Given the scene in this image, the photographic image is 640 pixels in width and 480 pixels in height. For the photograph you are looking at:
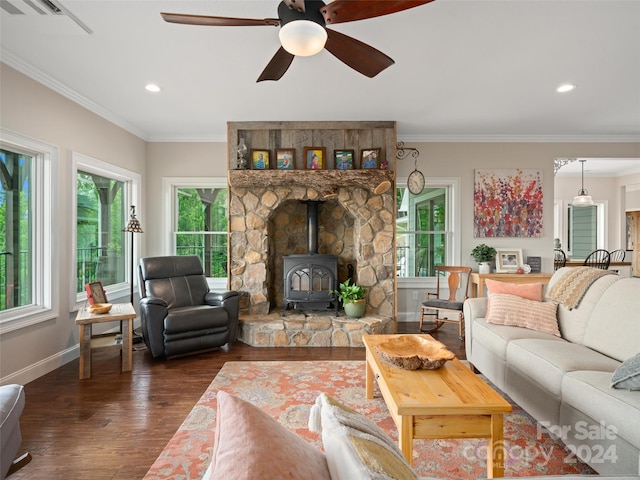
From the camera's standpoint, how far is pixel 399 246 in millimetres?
5184

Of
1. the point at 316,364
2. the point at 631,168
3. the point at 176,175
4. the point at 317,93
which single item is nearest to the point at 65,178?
the point at 176,175

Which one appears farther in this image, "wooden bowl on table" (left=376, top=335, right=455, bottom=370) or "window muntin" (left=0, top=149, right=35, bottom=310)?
"window muntin" (left=0, top=149, right=35, bottom=310)

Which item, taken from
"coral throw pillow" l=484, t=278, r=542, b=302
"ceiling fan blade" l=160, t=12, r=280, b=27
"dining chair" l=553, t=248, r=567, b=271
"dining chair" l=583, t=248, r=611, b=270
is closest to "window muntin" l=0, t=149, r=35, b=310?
"ceiling fan blade" l=160, t=12, r=280, b=27

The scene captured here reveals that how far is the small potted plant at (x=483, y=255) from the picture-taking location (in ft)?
15.6

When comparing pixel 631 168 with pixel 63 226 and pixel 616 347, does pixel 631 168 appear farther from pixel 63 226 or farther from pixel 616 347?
pixel 63 226

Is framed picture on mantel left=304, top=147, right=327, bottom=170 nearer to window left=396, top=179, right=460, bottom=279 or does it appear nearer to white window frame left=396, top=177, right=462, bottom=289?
white window frame left=396, top=177, right=462, bottom=289

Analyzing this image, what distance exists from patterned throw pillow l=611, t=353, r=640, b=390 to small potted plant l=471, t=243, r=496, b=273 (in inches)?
124

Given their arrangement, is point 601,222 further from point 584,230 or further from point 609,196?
point 609,196

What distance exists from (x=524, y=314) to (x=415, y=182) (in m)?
2.29

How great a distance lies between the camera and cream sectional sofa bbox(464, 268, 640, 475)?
1.60m

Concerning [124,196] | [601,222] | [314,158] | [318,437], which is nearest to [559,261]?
[601,222]

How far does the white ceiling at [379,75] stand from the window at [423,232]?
1.03 m

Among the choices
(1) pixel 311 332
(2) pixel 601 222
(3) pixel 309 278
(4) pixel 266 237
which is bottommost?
(1) pixel 311 332

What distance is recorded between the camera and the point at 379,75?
3125mm
